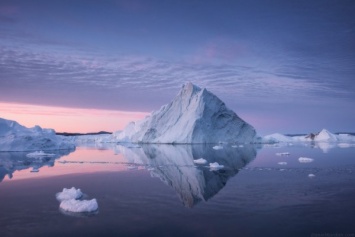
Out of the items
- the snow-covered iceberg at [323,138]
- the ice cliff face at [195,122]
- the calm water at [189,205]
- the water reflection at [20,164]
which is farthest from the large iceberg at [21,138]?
the snow-covered iceberg at [323,138]

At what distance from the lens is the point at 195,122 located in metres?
31.9

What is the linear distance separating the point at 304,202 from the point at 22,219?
5294mm

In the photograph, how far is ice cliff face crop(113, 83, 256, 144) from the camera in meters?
32.7

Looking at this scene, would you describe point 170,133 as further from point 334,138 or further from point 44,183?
point 334,138

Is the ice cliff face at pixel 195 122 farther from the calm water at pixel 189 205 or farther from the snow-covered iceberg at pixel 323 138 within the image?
the calm water at pixel 189 205

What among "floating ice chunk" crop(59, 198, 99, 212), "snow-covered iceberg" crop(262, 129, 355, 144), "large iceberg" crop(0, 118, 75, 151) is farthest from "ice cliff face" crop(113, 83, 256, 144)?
"floating ice chunk" crop(59, 198, 99, 212)

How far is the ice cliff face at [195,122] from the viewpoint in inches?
1287

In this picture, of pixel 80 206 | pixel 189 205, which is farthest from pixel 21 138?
pixel 189 205

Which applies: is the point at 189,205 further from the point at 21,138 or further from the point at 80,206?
the point at 21,138

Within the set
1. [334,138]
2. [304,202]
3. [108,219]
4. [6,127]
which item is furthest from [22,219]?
[334,138]

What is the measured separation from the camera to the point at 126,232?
4980 mm

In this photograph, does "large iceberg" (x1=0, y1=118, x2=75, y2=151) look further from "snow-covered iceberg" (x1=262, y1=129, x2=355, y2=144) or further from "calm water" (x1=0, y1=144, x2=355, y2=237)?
"snow-covered iceberg" (x1=262, y1=129, x2=355, y2=144)

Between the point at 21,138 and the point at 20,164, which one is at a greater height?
the point at 21,138

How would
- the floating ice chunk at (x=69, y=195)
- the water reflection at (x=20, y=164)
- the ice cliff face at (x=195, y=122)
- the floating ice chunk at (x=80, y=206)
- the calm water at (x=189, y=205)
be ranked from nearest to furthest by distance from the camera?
the calm water at (x=189, y=205) < the floating ice chunk at (x=80, y=206) < the floating ice chunk at (x=69, y=195) < the water reflection at (x=20, y=164) < the ice cliff face at (x=195, y=122)
